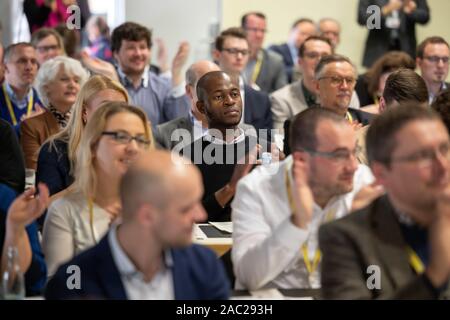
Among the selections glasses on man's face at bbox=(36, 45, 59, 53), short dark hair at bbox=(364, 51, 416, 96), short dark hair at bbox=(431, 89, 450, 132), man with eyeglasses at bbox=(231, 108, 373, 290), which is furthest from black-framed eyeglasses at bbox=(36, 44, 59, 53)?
man with eyeglasses at bbox=(231, 108, 373, 290)

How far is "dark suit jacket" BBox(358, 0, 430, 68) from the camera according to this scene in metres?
9.64

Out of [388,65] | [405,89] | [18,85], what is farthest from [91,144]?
[388,65]

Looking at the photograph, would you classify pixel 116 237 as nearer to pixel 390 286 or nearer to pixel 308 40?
pixel 390 286

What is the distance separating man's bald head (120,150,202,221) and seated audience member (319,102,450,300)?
1.60 feet

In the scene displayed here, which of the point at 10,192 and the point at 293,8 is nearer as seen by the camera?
the point at 10,192

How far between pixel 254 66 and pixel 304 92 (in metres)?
1.61

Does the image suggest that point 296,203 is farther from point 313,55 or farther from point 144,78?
point 313,55

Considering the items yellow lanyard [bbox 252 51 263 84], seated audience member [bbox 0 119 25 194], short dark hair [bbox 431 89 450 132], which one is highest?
yellow lanyard [bbox 252 51 263 84]

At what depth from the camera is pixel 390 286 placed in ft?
8.03

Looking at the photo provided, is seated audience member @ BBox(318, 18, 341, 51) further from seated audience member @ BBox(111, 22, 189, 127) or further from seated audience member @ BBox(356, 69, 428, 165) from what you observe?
seated audience member @ BBox(356, 69, 428, 165)

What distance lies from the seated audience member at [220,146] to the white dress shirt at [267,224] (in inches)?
29.0

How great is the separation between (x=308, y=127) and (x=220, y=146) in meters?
1.62

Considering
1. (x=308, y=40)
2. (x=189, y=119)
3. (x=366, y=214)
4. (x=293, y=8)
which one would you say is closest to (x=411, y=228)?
(x=366, y=214)

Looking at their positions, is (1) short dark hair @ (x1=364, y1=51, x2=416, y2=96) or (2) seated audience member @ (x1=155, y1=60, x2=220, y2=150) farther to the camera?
(1) short dark hair @ (x1=364, y1=51, x2=416, y2=96)
